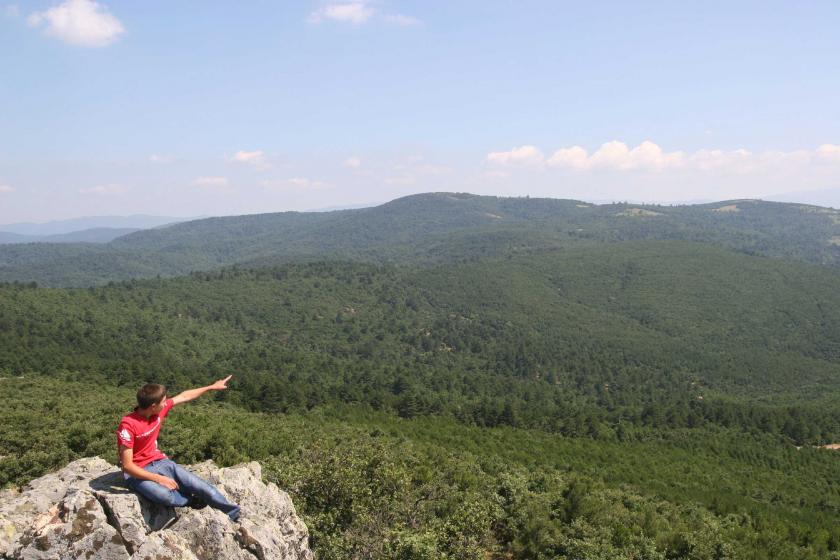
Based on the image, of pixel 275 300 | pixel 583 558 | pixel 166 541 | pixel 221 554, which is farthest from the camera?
pixel 275 300

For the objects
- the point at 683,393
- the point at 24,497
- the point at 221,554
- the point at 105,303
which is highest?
the point at 24,497

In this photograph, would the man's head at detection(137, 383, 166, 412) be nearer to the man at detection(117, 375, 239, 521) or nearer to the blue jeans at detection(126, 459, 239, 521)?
the man at detection(117, 375, 239, 521)

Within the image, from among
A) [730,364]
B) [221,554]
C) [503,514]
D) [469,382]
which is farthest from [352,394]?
[730,364]

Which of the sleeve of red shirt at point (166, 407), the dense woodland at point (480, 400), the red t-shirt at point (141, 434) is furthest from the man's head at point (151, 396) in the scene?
the dense woodland at point (480, 400)

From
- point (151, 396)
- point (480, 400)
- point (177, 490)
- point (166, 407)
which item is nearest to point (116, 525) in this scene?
point (177, 490)

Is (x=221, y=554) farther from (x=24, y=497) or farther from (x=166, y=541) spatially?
(x=24, y=497)

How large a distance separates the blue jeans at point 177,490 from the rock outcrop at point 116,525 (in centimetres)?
23

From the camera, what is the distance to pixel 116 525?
979 cm

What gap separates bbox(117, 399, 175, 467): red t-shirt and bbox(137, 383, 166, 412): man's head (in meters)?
0.25

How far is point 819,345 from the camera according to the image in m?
149

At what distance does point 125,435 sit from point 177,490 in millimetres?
2008

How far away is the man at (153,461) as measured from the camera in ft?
31.5

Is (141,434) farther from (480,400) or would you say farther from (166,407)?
(480,400)

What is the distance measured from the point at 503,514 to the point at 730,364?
14007 cm
